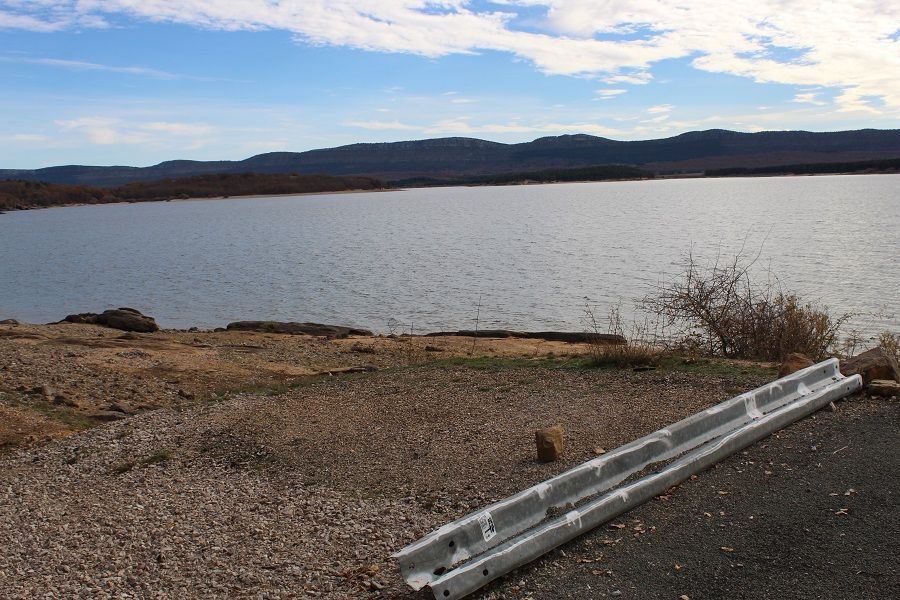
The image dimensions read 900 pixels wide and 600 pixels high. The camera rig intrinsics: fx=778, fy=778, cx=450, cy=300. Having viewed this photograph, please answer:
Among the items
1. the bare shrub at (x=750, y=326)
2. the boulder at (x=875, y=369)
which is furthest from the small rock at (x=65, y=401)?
the boulder at (x=875, y=369)

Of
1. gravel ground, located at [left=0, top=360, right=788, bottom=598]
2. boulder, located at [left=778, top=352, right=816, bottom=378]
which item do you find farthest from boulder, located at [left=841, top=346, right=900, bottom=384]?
gravel ground, located at [left=0, top=360, right=788, bottom=598]

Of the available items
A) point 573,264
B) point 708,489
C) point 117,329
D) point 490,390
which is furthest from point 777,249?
point 708,489

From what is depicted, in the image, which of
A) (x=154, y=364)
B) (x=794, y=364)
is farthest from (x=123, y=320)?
(x=794, y=364)

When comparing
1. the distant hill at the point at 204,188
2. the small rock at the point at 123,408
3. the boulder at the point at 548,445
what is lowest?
the small rock at the point at 123,408

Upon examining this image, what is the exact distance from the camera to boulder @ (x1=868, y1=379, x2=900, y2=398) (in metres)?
6.72

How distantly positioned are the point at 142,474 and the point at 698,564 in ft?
15.4

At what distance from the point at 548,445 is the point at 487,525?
170 cm

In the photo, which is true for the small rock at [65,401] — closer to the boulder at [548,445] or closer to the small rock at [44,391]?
the small rock at [44,391]

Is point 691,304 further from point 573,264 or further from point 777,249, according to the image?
point 777,249

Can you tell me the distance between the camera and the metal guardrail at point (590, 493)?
4.00 m

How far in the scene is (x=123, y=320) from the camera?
2014cm

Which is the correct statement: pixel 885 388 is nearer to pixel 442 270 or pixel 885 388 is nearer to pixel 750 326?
pixel 750 326

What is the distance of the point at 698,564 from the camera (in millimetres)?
4090

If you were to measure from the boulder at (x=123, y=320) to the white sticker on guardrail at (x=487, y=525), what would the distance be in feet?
57.0
